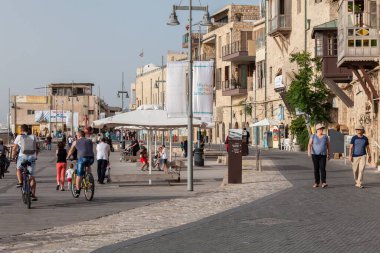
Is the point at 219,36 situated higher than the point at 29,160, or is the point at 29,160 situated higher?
the point at 219,36

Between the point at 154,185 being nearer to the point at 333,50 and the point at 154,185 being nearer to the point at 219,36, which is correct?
the point at 333,50

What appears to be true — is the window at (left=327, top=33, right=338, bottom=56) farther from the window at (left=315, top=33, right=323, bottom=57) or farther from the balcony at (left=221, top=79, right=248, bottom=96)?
the balcony at (left=221, top=79, right=248, bottom=96)

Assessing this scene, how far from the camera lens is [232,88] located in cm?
8269

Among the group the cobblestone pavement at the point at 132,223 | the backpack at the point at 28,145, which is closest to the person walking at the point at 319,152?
the cobblestone pavement at the point at 132,223

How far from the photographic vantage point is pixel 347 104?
1788 inches

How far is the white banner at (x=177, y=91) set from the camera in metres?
23.1

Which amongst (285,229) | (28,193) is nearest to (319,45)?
(28,193)

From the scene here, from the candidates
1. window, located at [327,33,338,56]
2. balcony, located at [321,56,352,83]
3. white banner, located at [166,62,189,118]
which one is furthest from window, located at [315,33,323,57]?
white banner, located at [166,62,189,118]

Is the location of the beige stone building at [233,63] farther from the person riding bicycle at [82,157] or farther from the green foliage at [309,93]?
the person riding bicycle at [82,157]

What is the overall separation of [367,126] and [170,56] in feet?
314

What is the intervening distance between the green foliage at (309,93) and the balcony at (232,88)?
1091 inches

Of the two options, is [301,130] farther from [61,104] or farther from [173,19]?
[61,104]

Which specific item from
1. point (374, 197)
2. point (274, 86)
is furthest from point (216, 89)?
point (374, 197)

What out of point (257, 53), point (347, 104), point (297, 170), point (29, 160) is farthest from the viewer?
point (257, 53)
